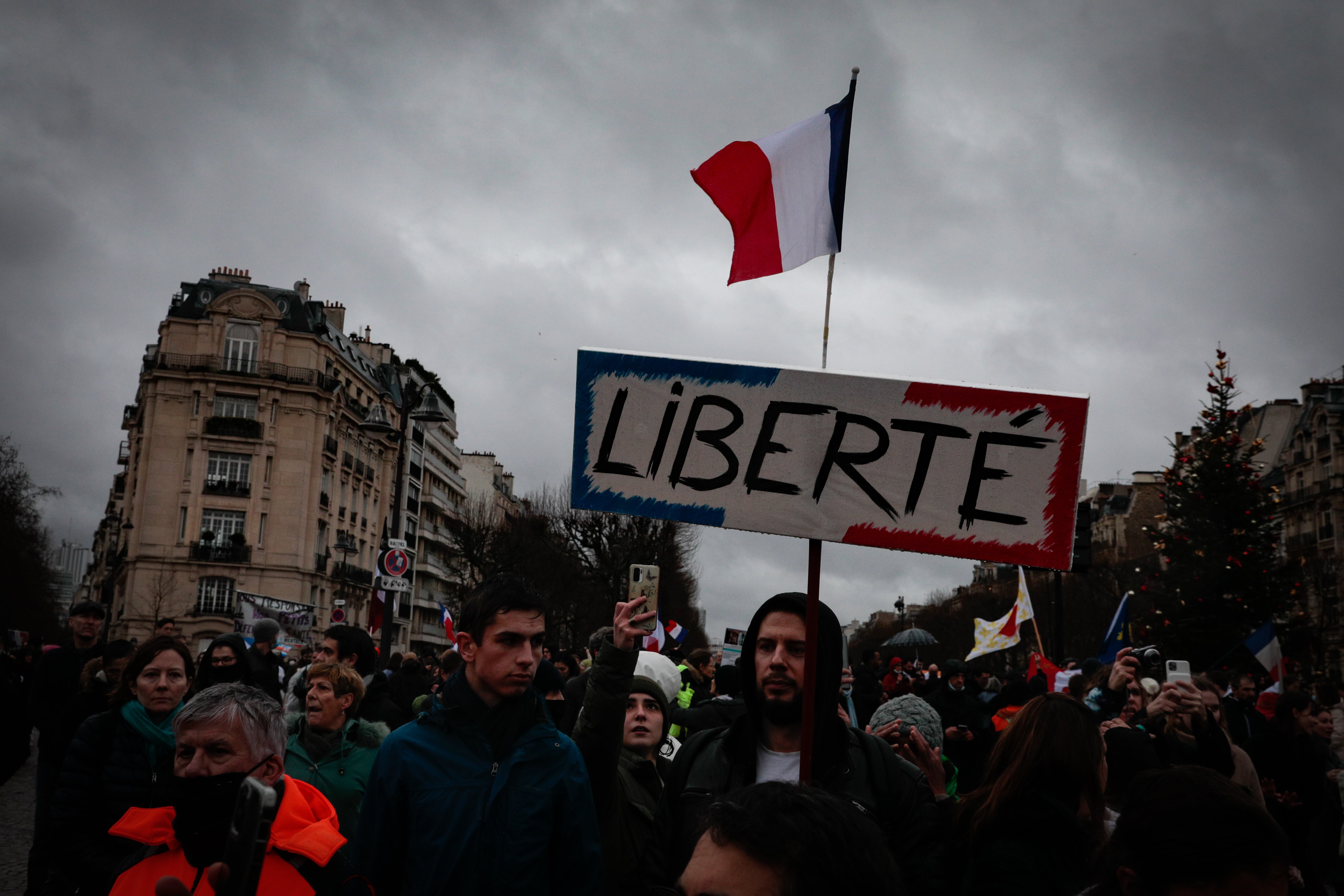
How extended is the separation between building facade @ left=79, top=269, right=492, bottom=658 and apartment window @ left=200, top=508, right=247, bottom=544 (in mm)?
55

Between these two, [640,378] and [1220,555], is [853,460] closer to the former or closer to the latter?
[640,378]

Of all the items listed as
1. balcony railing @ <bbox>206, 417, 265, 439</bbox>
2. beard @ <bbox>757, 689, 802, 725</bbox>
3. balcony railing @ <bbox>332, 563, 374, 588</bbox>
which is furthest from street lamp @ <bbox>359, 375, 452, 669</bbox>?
balcony railing @ <bbox>332, 563, 374, 588</bbox>

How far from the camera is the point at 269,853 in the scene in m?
2.65

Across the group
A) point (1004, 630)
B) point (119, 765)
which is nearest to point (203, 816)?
point (119, 765)

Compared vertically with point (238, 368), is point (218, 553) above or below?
below

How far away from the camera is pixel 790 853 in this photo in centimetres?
169

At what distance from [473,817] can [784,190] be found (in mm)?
2835

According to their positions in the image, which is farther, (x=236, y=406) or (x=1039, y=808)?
(x=236, y=406)

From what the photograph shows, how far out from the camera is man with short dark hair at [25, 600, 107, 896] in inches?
245

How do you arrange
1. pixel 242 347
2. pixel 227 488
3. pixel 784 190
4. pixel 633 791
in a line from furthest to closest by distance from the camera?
pixel 242 347 → pixel 227 488 → pixel 784 190 → pixel 633 791

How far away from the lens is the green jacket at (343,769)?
464 cm

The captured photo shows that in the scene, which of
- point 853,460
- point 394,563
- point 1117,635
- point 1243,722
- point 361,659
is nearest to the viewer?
point 853,460

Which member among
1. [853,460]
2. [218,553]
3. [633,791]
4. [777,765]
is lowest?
[633,791]

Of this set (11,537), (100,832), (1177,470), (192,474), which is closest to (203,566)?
(192,474)
